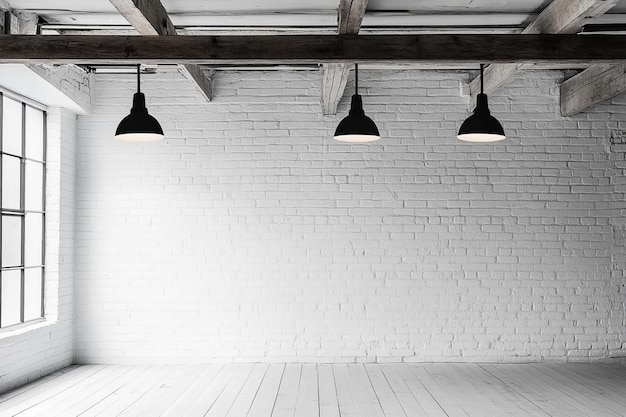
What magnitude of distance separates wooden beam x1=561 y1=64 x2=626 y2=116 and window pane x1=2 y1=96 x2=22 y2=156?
4890mm

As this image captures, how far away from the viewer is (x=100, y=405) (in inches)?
195

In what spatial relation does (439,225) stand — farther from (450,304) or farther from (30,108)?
(30,108)

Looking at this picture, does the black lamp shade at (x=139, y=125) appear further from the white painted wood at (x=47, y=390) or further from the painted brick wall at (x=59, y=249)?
the white painted wood at (x=47, y=390)

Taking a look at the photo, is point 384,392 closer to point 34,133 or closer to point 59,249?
point 59,249

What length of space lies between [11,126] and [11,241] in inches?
37.2

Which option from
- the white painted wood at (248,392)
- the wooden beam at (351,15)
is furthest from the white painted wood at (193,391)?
the wooden beam at (351,15)

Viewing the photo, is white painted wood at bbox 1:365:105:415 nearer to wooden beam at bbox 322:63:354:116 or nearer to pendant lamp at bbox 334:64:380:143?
pendant lamp at bbox 334:64:380:143

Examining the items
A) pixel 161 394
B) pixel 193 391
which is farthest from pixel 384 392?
pixel 161 394

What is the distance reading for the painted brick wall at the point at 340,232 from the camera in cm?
658

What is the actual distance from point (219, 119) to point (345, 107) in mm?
1210

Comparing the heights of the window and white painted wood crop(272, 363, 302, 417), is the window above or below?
above

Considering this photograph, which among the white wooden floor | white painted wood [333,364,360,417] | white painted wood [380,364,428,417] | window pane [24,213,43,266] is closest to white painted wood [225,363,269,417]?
Result: the white wooden floor

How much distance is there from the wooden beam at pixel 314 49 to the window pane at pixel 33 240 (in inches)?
85.8

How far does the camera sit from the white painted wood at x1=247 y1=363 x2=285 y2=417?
4.75m
